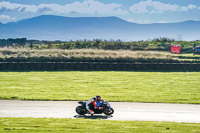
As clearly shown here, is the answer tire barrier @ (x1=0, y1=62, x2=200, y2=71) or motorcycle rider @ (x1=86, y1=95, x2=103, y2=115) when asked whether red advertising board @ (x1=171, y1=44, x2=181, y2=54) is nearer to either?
tire barrier @ (x1=0, y1=62, x2=200, y2=71)

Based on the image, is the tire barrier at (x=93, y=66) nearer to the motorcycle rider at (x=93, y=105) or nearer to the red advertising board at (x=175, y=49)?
the red advertising board at (x=175, y=49)

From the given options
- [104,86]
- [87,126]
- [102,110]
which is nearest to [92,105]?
[102,110]

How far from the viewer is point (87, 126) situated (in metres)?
14.0

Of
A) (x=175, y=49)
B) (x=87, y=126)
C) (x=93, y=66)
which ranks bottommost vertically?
A: (x=87, y=126)

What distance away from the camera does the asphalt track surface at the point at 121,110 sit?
55.0 feet

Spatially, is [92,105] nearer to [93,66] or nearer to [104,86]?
[104,86]

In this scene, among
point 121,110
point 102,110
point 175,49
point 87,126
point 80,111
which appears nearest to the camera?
point 87,126

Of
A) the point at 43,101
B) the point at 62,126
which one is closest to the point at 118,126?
the point at 62,126

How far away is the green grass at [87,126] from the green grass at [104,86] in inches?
266

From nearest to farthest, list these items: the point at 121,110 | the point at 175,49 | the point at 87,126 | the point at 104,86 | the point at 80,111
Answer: the point at 87,126, the point at 80,111, the point at 121,110, the point at 104,86, the point at 175,49

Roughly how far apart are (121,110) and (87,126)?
15.7 ft

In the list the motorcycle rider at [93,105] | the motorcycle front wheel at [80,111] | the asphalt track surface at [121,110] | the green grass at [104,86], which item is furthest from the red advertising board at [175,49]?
the motorcycle front wheel at [80,111]

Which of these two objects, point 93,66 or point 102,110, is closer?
point 102,110

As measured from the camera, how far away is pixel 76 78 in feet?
→ 105
